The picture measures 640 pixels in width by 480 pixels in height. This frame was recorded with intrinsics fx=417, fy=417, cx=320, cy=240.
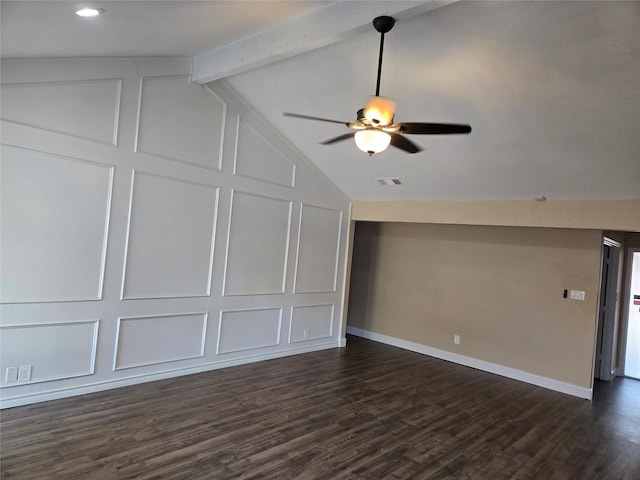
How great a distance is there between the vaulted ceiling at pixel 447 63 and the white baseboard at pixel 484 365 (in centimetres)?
245

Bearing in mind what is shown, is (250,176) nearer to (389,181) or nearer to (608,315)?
(389,181)

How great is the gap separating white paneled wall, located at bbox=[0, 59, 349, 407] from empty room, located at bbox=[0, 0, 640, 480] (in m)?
0.02

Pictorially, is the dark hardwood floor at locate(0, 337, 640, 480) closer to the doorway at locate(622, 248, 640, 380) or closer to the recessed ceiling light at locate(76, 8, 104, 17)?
the doorway at locate(622, 248, 640, 380)

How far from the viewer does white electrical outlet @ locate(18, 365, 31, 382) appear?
3534 millimetres

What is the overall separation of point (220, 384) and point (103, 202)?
2230 mm

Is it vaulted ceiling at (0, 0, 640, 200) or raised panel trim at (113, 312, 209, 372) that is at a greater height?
vaulted ceiling at (0, 0, 640, 200)

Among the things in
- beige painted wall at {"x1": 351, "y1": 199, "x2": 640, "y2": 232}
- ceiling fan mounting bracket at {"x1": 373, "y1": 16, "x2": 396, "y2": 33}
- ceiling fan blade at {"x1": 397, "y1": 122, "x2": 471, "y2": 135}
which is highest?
ceiling fan mounting bracket at {"x1": 373, "y1": 16, "x2": 396, "y2": 33}

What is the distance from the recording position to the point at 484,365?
6008 millimetres

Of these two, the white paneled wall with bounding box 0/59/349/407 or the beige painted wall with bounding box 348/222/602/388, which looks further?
the beige painted wall with bounding box 348/222/602/388

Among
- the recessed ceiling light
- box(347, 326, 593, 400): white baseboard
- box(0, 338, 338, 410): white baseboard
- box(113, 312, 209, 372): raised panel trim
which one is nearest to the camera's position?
the recessed ceiling light

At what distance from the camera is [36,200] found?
353 centimetres

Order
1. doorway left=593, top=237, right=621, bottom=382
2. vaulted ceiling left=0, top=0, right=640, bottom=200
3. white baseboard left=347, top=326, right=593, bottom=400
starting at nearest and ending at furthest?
vaulted ceiling left=0, top=0, right=640, bottom=200
white baseboard left=347, top=326, right=593, bottom=400
doorway left=593, top=237, right=621, bottom=382

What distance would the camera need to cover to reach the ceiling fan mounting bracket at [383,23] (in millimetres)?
2855

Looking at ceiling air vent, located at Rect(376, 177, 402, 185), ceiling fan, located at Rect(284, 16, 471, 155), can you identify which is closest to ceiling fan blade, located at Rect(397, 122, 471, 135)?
ceiling fan, located at Rect(284, 16, 471, 155)
